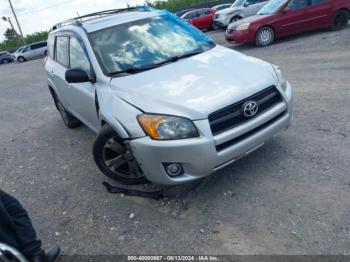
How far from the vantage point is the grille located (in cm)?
313

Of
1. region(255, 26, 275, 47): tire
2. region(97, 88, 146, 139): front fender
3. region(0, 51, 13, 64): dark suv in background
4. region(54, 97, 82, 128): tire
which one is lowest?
region(0, 51, 13, 64): dark suv in background

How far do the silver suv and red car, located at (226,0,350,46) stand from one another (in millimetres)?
7057

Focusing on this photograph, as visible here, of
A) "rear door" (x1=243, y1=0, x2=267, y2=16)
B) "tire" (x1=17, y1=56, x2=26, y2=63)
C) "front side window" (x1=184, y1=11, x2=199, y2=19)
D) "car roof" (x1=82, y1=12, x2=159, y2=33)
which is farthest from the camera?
"tire" (x1=17, y1=56, x2=26, y2=63)

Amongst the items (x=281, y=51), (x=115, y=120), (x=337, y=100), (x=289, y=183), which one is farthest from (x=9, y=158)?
(x=281, y=51)

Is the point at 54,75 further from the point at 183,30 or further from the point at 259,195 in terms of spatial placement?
the point at 259,195

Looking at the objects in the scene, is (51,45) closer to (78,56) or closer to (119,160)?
(78,56)

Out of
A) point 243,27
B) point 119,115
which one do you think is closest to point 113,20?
point 119,115

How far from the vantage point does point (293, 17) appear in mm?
10977

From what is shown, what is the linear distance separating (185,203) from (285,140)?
166cm

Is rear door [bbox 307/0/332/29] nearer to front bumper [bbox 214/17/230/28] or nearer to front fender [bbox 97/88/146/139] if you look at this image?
front bumper [bbox 214/17/230/28]

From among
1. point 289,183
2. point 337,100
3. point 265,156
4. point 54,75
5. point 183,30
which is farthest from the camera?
point 54,75

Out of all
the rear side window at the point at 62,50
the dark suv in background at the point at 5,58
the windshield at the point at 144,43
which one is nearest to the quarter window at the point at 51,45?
the rear side window at the point at 62,50

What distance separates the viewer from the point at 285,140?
4.36m

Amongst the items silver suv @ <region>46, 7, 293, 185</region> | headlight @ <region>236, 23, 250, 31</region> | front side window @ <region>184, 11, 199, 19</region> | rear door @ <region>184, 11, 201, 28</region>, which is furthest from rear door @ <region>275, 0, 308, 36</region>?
front side window @ <region>184, 11, 199, 19</region>
